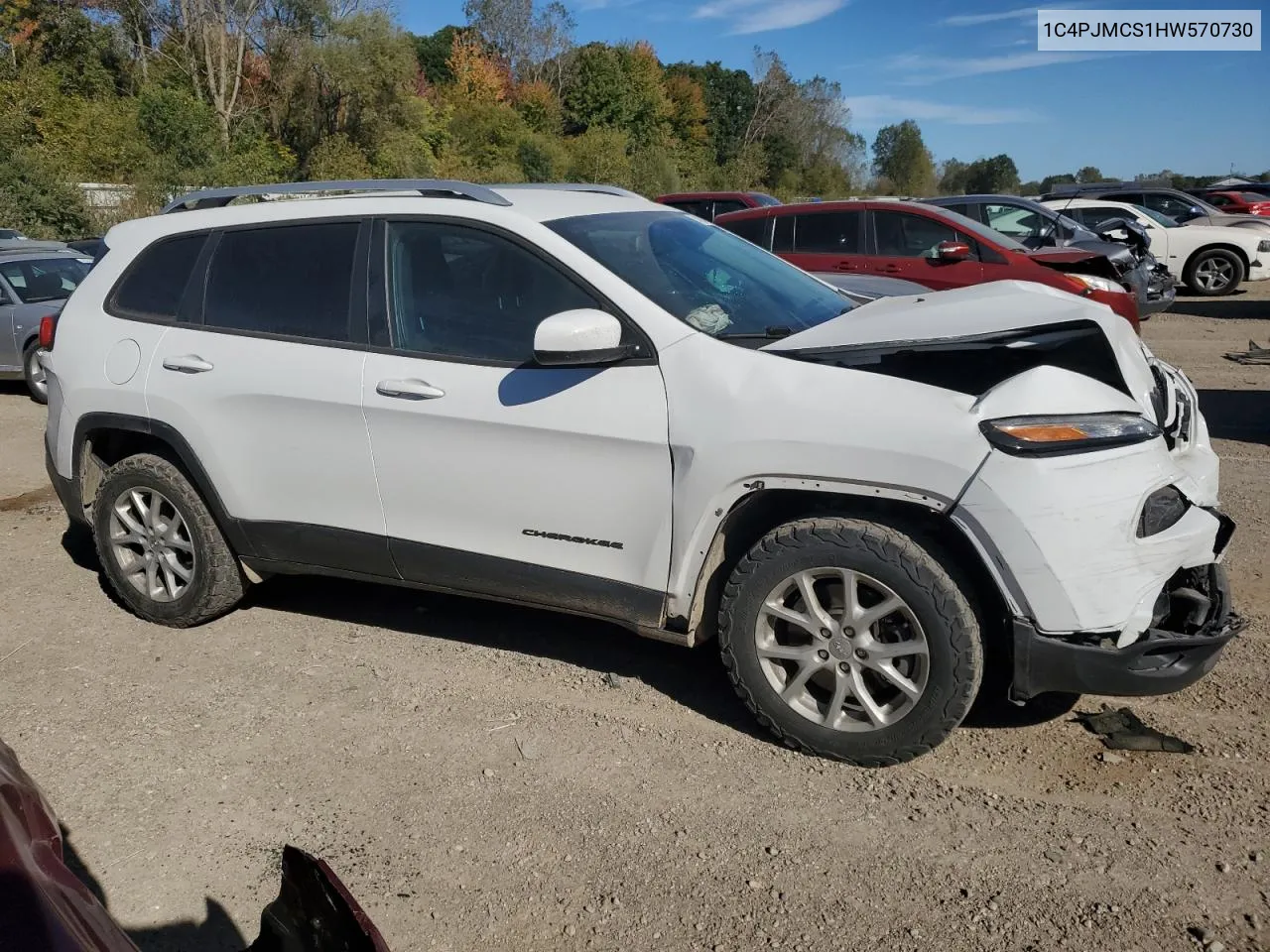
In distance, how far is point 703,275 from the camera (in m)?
4.18

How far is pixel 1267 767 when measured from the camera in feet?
11.2

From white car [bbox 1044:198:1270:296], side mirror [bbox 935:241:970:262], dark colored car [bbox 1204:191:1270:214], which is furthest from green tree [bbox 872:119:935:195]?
side mirror [bbox 935:241:970:262]

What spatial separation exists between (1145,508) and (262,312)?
11.0ft

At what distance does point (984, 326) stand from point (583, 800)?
1978mm

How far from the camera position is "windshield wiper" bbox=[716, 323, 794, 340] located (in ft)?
12.4

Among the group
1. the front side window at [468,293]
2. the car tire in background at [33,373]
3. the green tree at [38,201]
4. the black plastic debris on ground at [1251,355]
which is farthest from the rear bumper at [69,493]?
the green tree at [38,201]

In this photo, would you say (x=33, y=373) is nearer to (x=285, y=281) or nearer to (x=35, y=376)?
(x=35, y=376)

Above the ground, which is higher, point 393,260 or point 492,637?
point 393,260

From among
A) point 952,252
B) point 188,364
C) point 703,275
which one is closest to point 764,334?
point 703,275

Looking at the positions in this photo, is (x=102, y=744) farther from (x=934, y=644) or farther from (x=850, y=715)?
(x=934, y=644)

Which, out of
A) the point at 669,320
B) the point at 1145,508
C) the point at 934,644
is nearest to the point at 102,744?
the point at 669,320

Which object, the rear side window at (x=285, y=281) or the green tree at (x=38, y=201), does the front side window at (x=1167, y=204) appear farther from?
the green tree at (x=38, y=201)

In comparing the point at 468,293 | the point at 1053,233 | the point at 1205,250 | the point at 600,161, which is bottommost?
the point at 1205,250

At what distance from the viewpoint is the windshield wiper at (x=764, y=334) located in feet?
12.4
